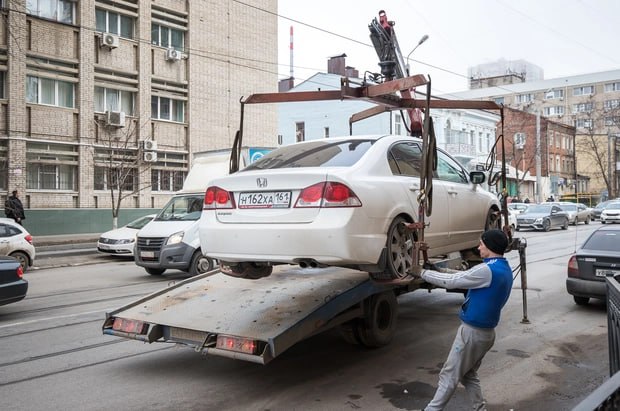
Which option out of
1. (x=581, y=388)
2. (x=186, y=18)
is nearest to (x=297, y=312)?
(x=581, y=388)

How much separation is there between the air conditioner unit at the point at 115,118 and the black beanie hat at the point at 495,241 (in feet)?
75.1

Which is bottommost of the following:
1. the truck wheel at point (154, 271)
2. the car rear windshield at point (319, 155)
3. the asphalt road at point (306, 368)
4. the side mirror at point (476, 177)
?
the asphalt road at point (306, 368)

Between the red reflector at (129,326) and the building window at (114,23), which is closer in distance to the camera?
the red reflector at (129,326)

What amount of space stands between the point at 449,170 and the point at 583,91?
9728 cm

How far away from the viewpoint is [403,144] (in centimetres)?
646

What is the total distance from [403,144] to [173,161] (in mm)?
22729

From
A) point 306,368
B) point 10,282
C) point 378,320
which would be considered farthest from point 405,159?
point 10,282

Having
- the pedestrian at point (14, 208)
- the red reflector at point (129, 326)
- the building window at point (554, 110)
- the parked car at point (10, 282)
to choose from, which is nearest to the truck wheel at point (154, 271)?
the parked car at point (10, 282)

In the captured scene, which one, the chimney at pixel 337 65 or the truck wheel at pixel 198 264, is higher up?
the chimney at pixel 337 65

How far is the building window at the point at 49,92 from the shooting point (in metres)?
23.1

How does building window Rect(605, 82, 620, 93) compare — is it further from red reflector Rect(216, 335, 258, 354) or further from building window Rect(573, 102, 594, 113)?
red reflector Rect(216, 335, 258, 354)

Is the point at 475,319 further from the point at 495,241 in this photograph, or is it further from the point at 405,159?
Answer: the point at 405,159

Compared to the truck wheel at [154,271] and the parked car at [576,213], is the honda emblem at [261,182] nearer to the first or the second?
the truck wheel at [154,271]

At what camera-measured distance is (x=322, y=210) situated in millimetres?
5043
